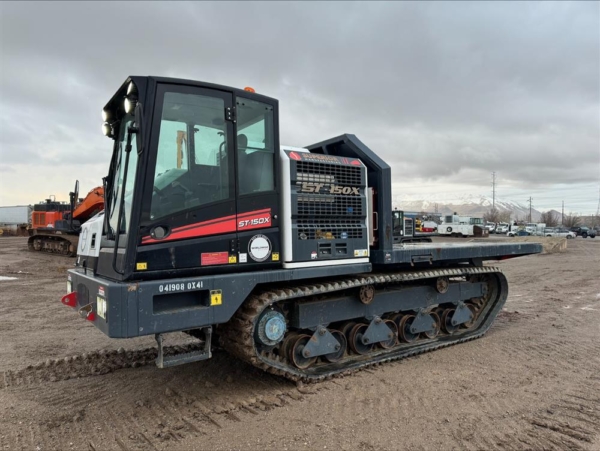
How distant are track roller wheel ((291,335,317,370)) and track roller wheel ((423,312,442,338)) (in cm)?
232

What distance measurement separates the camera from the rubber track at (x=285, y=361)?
4566mm

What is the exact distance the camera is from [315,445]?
3.77m

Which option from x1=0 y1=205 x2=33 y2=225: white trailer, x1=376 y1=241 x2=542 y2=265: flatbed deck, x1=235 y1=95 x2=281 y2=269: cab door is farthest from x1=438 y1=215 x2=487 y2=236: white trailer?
x1=0 y1=205 x2=33 y2=225: white trailer

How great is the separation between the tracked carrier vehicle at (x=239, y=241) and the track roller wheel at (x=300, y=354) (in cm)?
1

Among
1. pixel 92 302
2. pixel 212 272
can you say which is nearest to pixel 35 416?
pixel 92 302

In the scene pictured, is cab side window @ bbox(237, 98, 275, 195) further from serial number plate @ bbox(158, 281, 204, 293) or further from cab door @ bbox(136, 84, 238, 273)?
serial number plate @ bbox(158, 281, 204, 293)

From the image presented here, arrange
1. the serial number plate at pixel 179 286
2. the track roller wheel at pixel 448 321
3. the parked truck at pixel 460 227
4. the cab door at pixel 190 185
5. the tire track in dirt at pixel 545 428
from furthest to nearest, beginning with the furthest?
1. the parked truck at pixel 460 227
2. the track roller wheel at pixel 448 321
3. the cab door at pixel 190 185
4. the serial number plate at pixel 179 286
5. the tire track in dirt at pixel 545 428

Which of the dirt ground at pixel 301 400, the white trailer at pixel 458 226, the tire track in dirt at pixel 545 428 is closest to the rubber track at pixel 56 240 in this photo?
the dirt ground at pixel 301 400

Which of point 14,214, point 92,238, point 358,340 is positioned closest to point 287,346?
point 358,340

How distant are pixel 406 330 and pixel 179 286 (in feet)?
12.2

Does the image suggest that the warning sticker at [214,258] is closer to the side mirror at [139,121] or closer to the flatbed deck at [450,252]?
the side mirror at [139,121]

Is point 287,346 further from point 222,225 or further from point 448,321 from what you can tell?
point 448,321

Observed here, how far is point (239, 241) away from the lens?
459cm

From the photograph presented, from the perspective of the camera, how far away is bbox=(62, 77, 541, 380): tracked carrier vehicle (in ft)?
13.5
